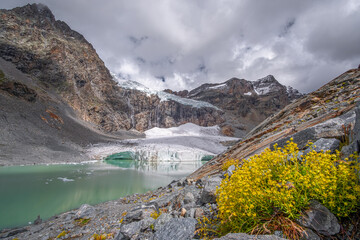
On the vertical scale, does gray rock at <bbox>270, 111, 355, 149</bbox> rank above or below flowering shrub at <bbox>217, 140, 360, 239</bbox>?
above

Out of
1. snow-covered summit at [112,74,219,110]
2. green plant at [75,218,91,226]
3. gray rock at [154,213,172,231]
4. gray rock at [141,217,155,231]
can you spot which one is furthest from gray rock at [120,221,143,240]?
snow-covered summit at [112,74,219,110]

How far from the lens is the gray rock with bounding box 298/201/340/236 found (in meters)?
1.92

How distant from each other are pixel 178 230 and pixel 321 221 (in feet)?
6.33

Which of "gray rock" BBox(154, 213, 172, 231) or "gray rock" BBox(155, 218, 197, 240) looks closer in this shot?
"gray rock" BBox(155, 218, 197, 240)

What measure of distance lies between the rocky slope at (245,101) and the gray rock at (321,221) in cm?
11118

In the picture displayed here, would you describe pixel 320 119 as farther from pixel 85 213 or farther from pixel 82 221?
pixel 85 213

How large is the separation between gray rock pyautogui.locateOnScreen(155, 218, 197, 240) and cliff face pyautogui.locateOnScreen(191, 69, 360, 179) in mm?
2680

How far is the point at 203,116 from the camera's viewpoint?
5015 inches

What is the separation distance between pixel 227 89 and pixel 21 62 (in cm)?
14403

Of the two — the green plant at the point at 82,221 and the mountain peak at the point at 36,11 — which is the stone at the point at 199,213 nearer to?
the green plant at the point at 82,221

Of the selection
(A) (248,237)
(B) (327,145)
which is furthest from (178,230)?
(B) (327,145)

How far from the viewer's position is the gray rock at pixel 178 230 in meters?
2.74

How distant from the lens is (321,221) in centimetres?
195

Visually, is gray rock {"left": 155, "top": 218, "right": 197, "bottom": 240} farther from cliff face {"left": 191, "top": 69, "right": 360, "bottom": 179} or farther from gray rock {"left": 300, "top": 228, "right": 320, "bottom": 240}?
cliff face {"left": 191, "top": 69, "right": 360, "bottom": 179}
